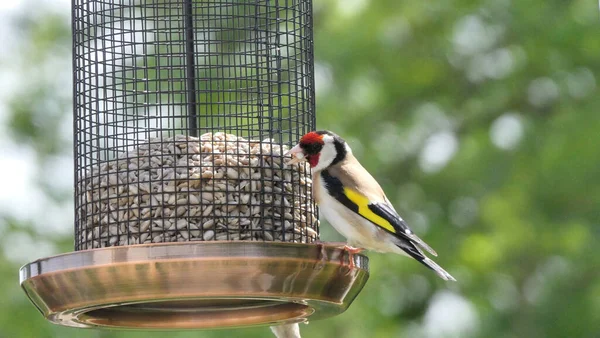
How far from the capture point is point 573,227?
19.5m

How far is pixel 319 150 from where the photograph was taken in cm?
900

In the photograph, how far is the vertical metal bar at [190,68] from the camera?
28.4 feet

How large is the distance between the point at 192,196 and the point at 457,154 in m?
13.1

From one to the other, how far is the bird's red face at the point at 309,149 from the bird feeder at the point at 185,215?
161mm

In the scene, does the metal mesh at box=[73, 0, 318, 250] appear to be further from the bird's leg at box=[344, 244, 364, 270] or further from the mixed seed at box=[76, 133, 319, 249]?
the bird's leg at box=[344, 244, 364, 270]

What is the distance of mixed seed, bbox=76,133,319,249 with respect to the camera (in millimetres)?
8406

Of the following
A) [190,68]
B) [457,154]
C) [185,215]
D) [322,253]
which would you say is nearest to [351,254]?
[322,253]

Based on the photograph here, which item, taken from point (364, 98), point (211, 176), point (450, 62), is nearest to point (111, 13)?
point (211, 176)

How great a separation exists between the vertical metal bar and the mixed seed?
14 centimetres

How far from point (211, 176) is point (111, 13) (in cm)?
179

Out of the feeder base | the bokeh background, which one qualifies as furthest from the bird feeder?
the bokeh background

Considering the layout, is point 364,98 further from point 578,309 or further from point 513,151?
point 578,309

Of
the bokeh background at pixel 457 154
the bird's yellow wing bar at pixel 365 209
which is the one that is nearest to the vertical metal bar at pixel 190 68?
the bird's yellow wing bar at pixel 365 209

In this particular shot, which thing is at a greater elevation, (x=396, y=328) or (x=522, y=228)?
(x=522, y=228)
